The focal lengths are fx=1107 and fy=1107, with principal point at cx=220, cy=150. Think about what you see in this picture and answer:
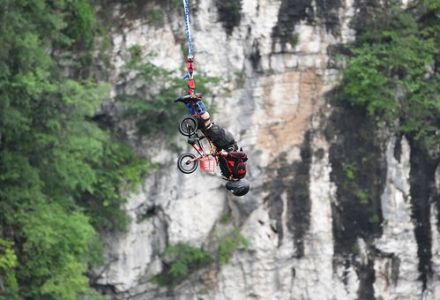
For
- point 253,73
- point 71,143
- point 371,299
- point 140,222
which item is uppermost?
point 253,73

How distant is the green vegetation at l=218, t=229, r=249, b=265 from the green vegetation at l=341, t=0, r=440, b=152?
3612 mm

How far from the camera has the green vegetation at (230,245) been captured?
2258cm

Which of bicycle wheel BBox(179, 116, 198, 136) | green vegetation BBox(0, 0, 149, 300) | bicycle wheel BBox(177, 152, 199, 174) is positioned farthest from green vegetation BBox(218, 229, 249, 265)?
bicycle wheel BBox(179, 116, 198, 136)

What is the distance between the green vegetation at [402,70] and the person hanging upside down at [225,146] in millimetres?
9824

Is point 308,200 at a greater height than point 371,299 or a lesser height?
greater

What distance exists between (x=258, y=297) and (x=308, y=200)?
227 cm

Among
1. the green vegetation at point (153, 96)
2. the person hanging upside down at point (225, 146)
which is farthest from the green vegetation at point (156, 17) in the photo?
the person hanging upside down at point (225, 146)

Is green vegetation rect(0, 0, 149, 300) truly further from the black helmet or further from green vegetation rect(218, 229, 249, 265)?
the black helmet

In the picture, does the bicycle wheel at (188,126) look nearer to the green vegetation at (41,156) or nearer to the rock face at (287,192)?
the green vegetation at (41,156)

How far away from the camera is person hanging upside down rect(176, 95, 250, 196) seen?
42.1ft

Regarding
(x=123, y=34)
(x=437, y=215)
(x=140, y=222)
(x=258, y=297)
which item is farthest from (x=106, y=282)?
(x=437, y=215)

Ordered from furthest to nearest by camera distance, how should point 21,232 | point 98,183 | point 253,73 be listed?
point 253,73
point 98,183
point 21,232

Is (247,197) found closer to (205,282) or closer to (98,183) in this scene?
(205,282)

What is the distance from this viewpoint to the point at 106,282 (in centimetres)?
2186
